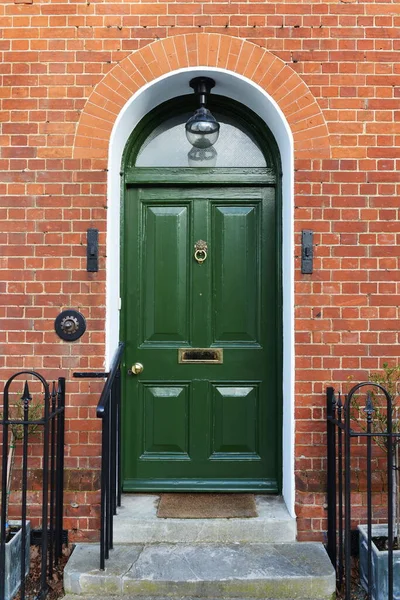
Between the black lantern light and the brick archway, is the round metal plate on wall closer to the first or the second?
the brick archway

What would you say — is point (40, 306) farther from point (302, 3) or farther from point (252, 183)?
point (302, 3)

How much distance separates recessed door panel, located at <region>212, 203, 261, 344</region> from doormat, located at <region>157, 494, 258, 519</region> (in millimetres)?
1157

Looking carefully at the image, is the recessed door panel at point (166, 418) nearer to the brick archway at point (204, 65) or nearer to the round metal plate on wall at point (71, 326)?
the round metal plate on wall at point (71, 326)

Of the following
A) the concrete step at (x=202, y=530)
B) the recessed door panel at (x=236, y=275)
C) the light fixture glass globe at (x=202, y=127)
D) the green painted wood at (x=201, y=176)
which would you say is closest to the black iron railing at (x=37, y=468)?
the concrete step at (x=202, y=530)

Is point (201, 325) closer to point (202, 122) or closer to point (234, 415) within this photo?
point (234, 415)

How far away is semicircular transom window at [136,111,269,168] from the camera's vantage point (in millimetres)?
3877

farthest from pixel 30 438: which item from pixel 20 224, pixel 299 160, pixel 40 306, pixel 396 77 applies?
pixel 396 77

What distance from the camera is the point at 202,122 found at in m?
3.62

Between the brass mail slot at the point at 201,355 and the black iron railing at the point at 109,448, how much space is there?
0.47m

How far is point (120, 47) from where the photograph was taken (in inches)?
140

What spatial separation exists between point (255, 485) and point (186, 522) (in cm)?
67

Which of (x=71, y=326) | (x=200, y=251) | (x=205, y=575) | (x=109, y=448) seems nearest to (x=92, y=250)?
(x=71, y=326)

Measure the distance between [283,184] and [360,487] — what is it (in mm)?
2240

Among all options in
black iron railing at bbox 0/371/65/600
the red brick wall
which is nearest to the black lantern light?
the red brick wall
